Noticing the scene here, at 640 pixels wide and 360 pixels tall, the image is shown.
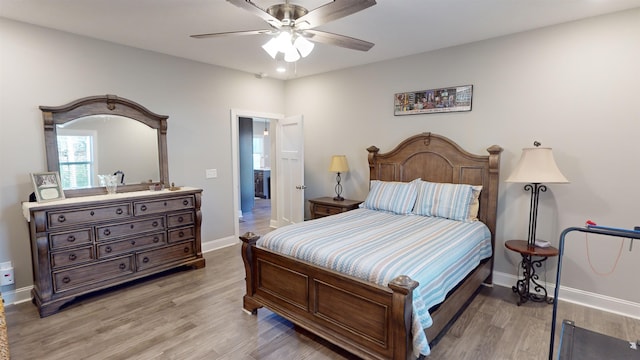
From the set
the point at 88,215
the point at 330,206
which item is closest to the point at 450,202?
the point at 330,206

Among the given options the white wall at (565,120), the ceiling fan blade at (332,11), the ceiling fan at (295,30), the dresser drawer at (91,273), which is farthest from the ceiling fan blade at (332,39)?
the dresser drawer at (91,273)

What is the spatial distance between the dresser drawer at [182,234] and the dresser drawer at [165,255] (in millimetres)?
71

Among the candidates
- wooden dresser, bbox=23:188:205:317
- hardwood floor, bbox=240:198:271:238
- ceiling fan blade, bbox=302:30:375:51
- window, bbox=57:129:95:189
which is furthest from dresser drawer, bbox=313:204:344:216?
window, bbox=57:129:95:189

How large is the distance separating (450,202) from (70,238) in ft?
12.7

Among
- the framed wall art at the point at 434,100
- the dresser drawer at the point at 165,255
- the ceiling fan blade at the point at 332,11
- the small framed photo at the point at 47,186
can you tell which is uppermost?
the ceiling fan blade at the point at 332,11

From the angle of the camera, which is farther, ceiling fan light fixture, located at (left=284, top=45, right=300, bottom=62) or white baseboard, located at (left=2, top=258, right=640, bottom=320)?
white baseboard, located at (left=2, top=258, right=640, bottom=320)

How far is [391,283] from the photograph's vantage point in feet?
6.29

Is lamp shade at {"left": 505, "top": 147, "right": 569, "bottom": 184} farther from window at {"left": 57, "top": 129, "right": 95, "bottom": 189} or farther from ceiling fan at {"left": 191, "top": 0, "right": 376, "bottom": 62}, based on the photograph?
window at {"left": 57, "top": 129, "right": 95, "bottom": 189}

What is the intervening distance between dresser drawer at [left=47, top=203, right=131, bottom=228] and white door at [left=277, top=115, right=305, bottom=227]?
2.47 metres

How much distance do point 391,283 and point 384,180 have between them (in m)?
2.61

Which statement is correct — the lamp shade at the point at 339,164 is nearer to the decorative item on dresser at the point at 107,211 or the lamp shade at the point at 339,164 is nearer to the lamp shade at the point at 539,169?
the decorative item on dresser at the point at 107,211

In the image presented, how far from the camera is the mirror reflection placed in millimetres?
3398

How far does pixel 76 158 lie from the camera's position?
3.45 metres

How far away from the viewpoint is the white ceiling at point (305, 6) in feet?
8.76
